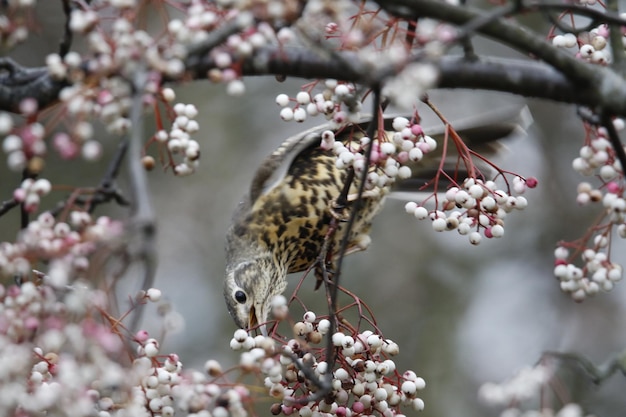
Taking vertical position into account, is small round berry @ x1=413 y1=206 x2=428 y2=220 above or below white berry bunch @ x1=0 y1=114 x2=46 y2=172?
below

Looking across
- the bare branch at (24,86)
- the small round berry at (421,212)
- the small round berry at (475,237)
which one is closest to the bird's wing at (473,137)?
A: the small round berry at (421,212)

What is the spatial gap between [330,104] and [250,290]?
158 centimetres

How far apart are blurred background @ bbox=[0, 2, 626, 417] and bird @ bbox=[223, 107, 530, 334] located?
279 centimetres

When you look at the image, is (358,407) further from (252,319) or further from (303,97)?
(252,319)

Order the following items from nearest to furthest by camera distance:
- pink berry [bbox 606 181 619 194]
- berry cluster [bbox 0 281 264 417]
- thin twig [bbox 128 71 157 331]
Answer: thin twig [bbox 128 71 157 331], berry cluster [bbox 0 281 264 417], pink berry [bbox 606 181 619 194]

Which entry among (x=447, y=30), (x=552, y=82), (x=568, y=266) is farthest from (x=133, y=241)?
(x=568, y=266)

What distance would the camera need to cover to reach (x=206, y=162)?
7559 mm

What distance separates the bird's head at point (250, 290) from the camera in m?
3.83

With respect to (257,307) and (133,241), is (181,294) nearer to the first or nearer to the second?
(257,307)

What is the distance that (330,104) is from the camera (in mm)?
2414

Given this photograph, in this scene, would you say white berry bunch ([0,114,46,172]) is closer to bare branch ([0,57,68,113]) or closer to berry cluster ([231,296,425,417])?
bare branch ([0,57,68,113])

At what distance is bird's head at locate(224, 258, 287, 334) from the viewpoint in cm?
383

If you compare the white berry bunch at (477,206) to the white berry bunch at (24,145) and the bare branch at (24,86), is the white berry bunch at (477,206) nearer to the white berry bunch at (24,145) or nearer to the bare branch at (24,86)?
the bare branch at (24,86)

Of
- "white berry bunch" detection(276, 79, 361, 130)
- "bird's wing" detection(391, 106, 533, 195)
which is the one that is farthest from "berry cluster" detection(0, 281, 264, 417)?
"bird's wing" detection(391, 106, 533, 195)
